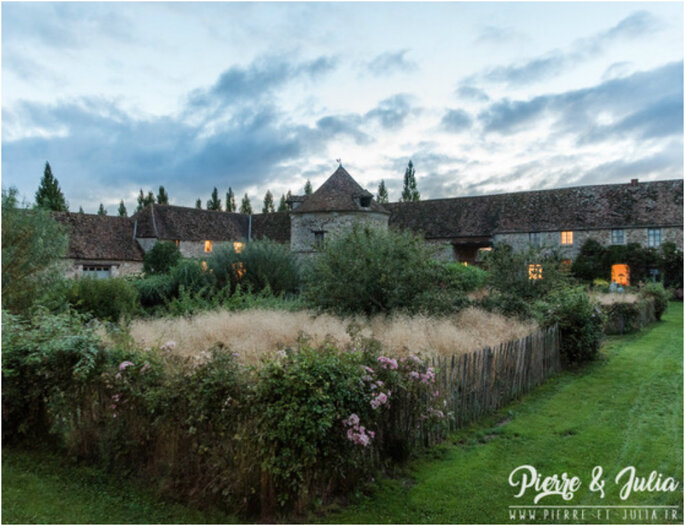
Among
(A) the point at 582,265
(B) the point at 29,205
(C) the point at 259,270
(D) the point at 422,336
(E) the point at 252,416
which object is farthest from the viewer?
(A) the point at 582,265

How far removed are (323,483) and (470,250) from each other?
34.3 metres

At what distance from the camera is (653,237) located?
30328 mm

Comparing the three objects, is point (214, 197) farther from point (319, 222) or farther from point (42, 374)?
point (42, 374)

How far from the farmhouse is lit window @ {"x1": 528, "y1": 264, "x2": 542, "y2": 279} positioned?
14.0 meters

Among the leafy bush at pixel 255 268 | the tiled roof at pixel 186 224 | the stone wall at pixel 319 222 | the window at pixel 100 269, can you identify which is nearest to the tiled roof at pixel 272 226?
the tiled roof at pixel 186 224

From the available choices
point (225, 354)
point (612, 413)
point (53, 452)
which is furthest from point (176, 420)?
point (612, 413)

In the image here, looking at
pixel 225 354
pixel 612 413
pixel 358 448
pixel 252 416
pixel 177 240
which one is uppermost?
pixel 177 240

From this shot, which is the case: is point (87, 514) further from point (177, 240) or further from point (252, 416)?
point (177, 240)

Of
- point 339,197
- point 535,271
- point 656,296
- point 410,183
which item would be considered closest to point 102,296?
point 535,271

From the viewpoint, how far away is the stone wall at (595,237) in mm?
29797

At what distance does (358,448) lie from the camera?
461cm

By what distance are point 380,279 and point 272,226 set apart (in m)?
31.6

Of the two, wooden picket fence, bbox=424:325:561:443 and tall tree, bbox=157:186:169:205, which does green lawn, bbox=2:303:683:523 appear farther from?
tall tree, bbox=157:186:169:205

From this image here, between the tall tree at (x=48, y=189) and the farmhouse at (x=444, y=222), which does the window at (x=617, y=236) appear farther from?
the tall tree at (x=48, y=189)
